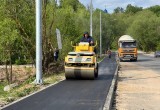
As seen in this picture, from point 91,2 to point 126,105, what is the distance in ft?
156

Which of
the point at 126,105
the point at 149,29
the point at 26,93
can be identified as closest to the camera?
the point at 126,105

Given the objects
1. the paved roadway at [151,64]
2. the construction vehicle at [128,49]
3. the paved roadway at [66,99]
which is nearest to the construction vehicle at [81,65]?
the paved roadway at [66,99]

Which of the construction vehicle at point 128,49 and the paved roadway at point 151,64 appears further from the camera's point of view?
the construction vehicle at point 128,49

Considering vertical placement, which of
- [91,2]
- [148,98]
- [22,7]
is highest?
[91,2]

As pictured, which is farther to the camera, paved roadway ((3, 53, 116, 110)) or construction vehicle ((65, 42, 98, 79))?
construction vehicle ((65, 42, 98, 79))

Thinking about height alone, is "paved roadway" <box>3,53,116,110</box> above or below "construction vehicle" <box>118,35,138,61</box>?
below

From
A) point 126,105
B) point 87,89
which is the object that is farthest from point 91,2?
point 126,105

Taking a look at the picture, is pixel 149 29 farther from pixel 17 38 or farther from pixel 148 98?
pixel 148 98

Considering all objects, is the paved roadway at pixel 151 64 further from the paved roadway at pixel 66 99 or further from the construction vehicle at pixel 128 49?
the paved roadway at pixel 66 99

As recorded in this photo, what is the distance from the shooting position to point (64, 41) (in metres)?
41.0

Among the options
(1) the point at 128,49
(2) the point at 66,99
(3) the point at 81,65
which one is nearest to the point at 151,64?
(1) the point at 128,49

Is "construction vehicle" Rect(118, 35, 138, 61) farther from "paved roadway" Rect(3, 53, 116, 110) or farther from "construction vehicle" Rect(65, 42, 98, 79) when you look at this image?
"paved roadway" Rect(3, 53, 116, 110)

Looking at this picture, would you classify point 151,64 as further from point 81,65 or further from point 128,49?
point 81,65

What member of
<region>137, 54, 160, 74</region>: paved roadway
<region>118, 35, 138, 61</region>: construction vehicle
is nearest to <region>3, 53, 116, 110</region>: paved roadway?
<region>137, 54, 160, 74</region>: paved roadway
